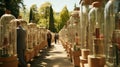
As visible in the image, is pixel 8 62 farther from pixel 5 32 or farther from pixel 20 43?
pixel 20 43

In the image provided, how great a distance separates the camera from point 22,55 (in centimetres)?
1162

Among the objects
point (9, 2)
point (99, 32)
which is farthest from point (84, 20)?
point (9, 2)

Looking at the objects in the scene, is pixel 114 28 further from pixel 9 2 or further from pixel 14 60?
pixel 9 2

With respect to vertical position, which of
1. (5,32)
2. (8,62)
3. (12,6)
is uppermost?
(12,6)

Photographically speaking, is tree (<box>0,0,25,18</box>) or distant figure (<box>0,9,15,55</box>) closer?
distant figure (<box>0,9,15,55</box>)

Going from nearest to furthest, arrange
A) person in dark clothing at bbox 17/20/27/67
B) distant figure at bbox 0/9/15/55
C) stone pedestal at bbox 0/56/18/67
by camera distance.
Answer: stone pedestal at bbox 0/56/18/67 < distant figure at bbox 0/9/15/55 < person in dark clothing at bbox 17/20/27/67

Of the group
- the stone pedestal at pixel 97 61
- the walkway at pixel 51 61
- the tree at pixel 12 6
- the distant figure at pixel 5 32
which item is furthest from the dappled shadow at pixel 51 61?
the tree at pixel 12 6

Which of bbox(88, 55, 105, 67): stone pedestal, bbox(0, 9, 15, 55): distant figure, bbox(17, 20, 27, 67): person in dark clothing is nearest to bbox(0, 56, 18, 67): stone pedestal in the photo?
bbox(0, 9, 15, 55): distant figure

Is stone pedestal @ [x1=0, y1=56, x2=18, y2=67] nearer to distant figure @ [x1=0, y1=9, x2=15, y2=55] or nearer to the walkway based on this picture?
distant figure @ [x1=0, y1=9, x2=15, y2=55]

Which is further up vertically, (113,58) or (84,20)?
(84,20)

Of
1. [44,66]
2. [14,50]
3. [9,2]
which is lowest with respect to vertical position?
[44,66]

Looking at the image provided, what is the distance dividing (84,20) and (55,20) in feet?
294

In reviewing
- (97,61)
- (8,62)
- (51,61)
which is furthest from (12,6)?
(97,61)

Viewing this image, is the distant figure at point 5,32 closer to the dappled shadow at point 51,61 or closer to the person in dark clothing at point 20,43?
the person in dark clothing at point 20,43
